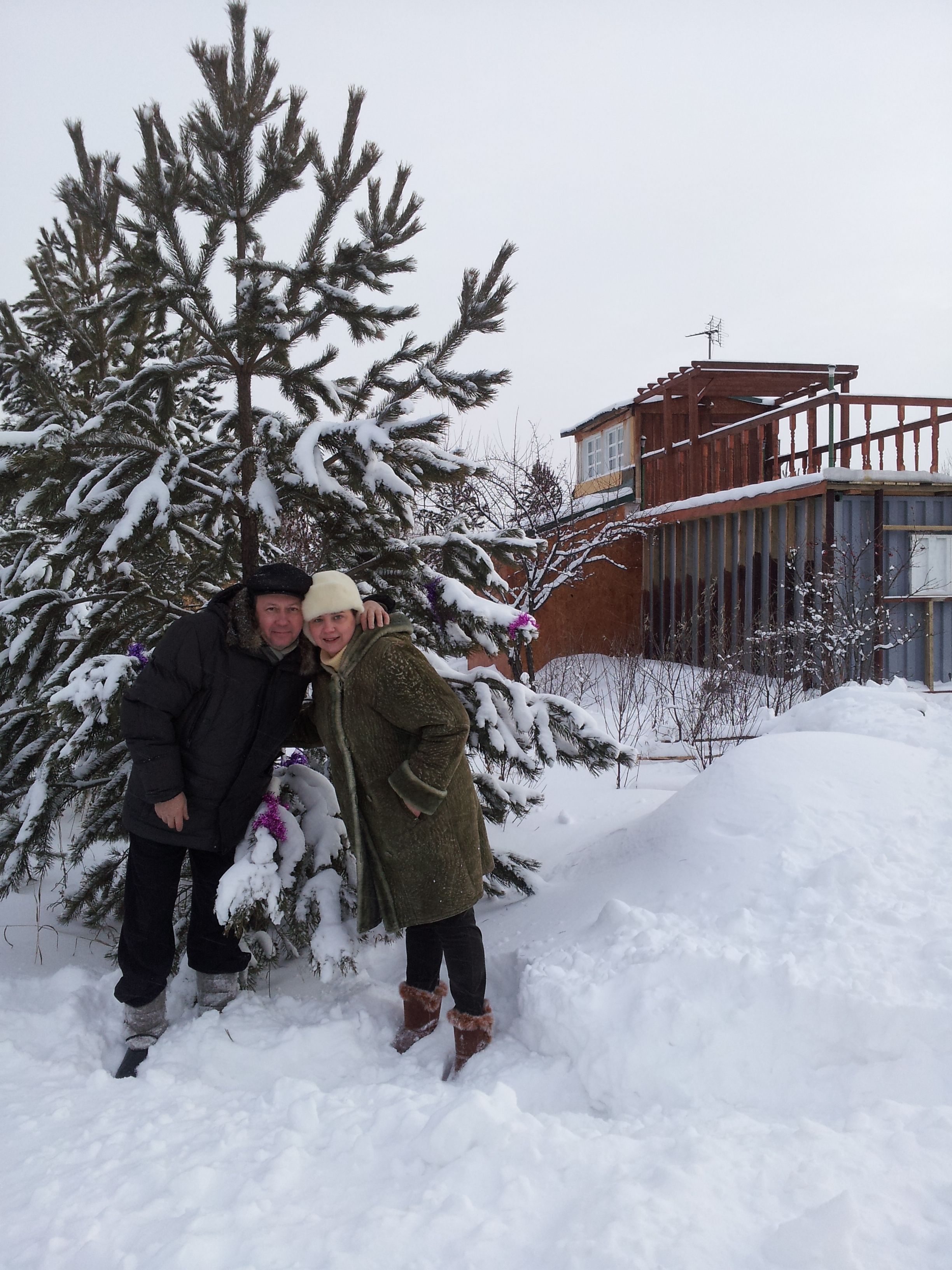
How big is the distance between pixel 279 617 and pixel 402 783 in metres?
0.70

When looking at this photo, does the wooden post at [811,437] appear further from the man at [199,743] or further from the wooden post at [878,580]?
the man at [199,743]

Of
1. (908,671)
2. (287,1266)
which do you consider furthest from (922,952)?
(908,671)

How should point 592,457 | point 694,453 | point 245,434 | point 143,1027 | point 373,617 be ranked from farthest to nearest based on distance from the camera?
point 592,457
point 694,453
point 245,434
point 143,1027
point 373,617

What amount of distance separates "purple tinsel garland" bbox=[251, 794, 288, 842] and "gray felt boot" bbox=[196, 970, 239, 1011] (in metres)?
0.59

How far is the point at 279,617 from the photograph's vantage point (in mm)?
2717

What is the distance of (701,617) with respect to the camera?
12.0 m

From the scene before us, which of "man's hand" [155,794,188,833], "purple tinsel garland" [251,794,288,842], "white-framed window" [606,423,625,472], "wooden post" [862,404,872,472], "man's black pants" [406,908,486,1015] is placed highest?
"white-framed window" [606,423,625,472]

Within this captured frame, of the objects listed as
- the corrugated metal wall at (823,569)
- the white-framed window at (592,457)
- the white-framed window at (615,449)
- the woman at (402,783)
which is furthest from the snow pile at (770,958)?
the white-framed window at (592,457)

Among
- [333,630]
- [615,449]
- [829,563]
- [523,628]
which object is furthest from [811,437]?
[333,630]

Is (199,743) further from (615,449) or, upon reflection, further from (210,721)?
(615,449)

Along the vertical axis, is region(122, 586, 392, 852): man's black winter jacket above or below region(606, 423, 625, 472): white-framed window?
below

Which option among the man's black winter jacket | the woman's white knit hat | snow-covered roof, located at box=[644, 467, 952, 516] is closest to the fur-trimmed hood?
the man's black winter jacket

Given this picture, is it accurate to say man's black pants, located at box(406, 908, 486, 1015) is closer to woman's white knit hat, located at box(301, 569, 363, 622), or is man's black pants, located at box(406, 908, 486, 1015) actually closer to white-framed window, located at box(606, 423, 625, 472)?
woman's white knit hat, located at box(301, 569, 363, 622)

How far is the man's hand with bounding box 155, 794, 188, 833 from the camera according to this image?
270 centimetres
